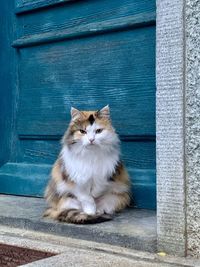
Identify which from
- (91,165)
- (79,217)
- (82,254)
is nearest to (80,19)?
(91,165)

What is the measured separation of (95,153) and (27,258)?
0.66 m

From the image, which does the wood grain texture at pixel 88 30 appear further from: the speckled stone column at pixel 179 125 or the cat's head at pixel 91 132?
the speckled stone column at pixel 179 125

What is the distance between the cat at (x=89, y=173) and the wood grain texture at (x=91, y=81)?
27cm

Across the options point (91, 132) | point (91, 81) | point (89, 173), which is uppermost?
point (91, 81)

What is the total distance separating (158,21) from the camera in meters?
2.18

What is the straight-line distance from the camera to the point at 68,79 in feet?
10.8

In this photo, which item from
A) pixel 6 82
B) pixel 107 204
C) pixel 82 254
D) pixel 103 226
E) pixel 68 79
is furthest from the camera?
pixel 6 82

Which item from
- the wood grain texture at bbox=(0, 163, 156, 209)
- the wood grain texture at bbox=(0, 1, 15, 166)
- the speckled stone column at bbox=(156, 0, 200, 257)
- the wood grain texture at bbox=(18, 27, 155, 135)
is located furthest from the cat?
the wood grain texture at bbox=(0, 1, 15, 166)

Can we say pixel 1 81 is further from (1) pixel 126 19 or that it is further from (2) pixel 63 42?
(1) pixel 126 19

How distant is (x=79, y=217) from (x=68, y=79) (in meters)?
1.08

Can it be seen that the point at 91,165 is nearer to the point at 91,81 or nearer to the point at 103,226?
the point at 103,226

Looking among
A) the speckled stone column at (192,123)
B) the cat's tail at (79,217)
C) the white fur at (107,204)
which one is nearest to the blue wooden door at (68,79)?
the white fur at (107,204)

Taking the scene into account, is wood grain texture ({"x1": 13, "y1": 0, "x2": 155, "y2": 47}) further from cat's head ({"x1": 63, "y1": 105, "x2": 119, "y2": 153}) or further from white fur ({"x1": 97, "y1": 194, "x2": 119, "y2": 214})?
white fur ({"x1": 97, "y1": 194, "x2": 119, "y2": 214})

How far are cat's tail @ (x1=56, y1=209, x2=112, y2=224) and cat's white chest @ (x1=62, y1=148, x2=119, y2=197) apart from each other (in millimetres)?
149
